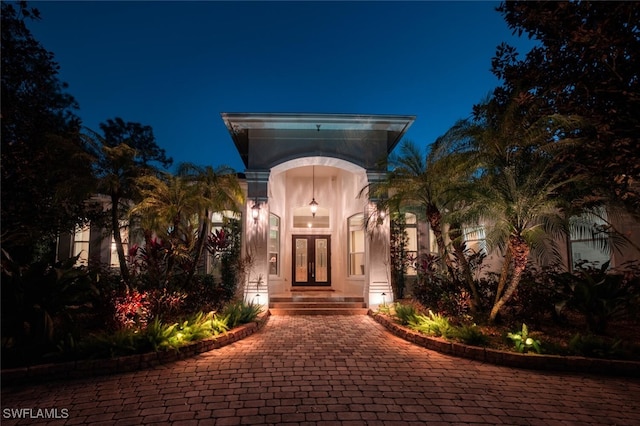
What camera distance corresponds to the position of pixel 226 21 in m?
29.5

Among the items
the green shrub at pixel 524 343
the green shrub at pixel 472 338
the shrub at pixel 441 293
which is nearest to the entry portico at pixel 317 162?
the shrub at pixel 441 293

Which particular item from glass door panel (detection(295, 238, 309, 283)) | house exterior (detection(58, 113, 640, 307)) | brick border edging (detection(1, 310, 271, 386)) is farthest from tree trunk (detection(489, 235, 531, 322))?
glass door panel (detection(295, 238, 309, 283))

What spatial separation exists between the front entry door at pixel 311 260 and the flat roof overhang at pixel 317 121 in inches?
200

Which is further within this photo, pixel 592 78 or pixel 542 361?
pixel 592 78

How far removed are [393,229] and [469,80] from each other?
81.1 meters

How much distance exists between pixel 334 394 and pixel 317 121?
24.8 ft

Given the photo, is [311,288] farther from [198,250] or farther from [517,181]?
[517,181]

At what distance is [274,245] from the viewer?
12.2m

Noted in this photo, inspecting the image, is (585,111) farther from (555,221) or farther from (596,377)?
(596,377)

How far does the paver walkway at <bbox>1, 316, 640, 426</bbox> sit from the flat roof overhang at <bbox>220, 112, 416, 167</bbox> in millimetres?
6541

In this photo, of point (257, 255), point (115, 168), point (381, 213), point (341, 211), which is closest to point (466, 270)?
point (381, 213)

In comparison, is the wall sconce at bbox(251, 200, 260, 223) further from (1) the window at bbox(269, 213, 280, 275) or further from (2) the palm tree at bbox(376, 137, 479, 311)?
(2) the palm tree at bbox(376, 137, 479, 311)

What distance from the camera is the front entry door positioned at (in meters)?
13.6

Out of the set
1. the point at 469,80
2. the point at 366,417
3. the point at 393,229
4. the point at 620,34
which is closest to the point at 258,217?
the point at 393,229
